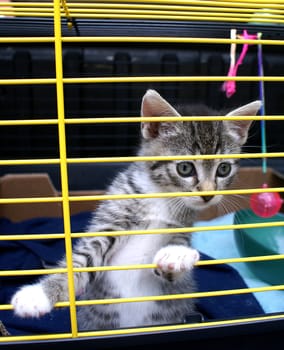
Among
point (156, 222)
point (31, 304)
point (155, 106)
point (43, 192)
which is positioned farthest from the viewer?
point (43, 192)

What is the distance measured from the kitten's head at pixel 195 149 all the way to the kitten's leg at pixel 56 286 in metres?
0.24

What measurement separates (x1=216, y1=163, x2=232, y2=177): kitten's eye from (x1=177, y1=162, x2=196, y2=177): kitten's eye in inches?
3.4

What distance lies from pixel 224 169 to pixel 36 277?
0.74 m

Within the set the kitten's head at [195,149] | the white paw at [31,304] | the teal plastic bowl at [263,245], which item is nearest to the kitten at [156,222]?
the kitten's head at [195,149]

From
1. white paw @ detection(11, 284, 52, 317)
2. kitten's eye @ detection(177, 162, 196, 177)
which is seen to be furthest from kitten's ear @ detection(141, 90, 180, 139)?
white paw @ detection(11, 284, 52, 317)

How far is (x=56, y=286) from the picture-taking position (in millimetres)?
839

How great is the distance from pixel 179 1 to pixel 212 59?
139 centimetres

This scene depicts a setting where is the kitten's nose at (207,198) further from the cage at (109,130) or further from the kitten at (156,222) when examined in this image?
the cage at (109,130)

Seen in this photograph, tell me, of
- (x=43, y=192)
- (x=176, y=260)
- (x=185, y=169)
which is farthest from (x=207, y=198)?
(x=43, y=192)

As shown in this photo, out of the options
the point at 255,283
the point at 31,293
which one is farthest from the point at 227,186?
the point at 31,293

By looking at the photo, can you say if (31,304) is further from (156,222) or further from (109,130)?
(109,130)

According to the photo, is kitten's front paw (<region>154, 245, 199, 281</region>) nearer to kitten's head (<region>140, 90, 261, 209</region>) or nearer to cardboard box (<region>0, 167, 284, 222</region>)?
kitten's head (<region>140, 90, 261, 209</region>)

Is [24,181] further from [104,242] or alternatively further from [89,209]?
[104,242]

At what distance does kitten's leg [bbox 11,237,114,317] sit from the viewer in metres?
0.75
